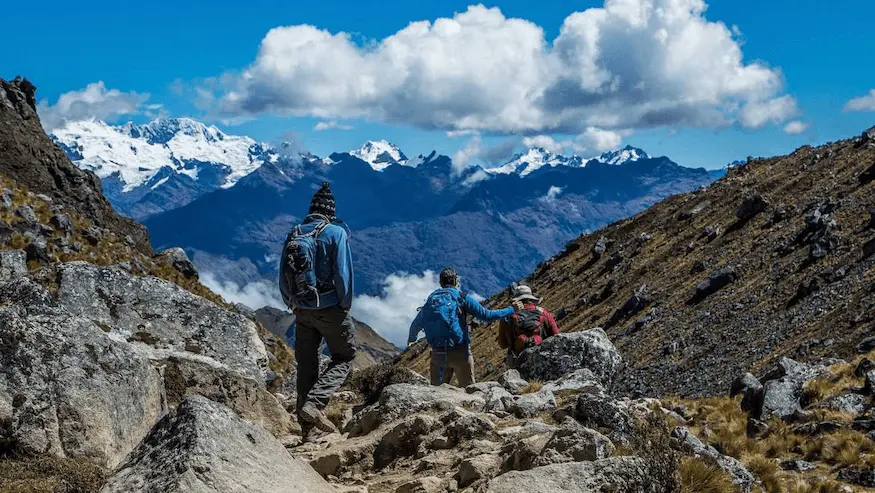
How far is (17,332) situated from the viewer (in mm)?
7930

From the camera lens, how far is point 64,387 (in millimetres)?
7941

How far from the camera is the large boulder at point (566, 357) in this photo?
15.0m

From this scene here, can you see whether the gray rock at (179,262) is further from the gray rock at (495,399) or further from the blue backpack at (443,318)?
the gray rock at (495,399)

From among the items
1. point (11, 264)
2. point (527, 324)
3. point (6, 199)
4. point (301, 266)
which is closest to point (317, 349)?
point (301, 266)

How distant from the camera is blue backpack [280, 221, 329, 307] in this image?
1101 centimetres

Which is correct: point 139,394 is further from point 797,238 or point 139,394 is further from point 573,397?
point 797,238

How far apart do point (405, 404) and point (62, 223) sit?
3300 cm

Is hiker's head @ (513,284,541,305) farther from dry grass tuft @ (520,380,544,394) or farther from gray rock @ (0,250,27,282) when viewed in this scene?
gray rock @ (0,250,27,282)

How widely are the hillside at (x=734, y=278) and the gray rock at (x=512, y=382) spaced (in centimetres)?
1369

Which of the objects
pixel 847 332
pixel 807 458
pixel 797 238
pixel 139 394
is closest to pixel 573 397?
pixel 807 458

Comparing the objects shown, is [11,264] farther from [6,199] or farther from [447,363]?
[447,363]

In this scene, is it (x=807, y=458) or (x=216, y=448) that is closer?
(x=216, y=448)

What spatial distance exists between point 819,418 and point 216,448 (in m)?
12.2

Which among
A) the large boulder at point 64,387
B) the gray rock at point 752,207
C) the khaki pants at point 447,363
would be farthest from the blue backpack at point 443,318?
the gray rock at point 752,207
